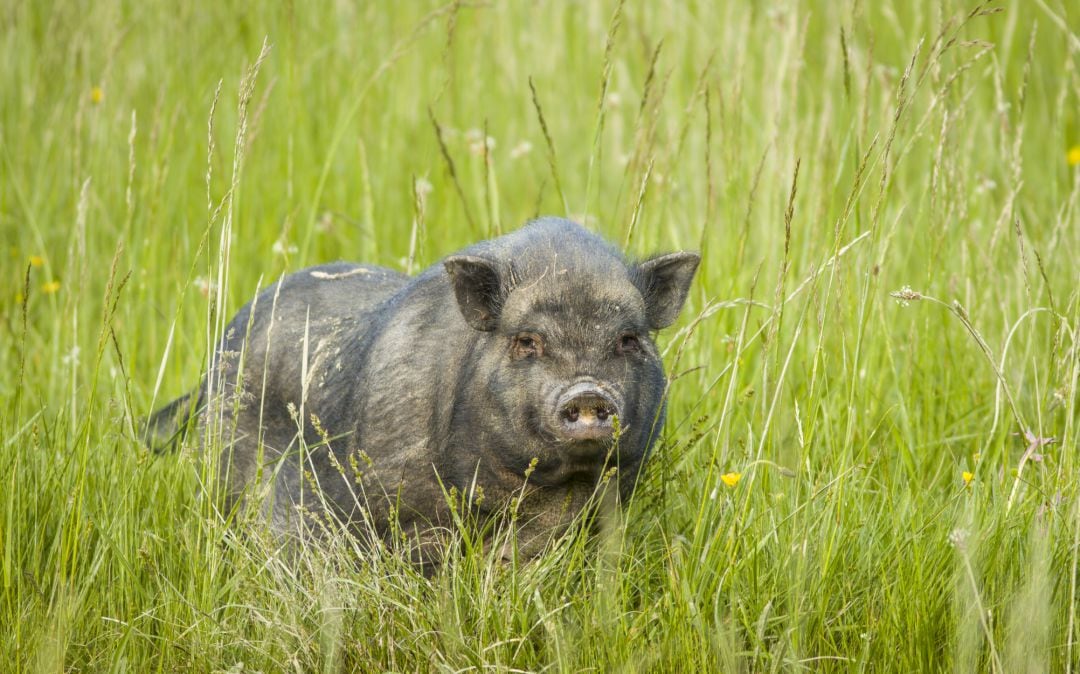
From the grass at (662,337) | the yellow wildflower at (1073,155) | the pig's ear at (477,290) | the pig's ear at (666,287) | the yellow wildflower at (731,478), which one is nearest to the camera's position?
the grass at (662,337)

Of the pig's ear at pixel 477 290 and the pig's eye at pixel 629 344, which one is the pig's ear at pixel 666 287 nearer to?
the pig's eye at pixel 629 344

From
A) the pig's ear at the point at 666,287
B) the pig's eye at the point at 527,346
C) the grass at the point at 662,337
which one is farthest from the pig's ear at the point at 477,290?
the grass at the point at 662,337

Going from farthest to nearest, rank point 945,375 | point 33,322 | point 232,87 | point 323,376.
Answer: point 232,87, point 33,322, point 945,375, point 323,376

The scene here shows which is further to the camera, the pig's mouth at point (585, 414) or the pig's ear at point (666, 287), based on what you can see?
the pig's ear at point (666, 287)

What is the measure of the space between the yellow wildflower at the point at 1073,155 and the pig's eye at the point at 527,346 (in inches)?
172

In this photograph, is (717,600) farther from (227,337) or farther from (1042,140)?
(1042,140)

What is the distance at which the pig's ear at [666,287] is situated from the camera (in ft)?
14.1

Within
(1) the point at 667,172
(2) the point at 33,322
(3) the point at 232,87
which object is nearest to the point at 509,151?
(3) the point at 232,87

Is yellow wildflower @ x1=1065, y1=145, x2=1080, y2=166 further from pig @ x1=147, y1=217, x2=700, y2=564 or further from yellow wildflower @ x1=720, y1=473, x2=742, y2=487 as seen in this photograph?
yellow wildflower @ x1=720, y1=473, x2=742, y2=487

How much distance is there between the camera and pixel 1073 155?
24.4 feet

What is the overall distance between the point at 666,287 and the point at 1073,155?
13.5 feet

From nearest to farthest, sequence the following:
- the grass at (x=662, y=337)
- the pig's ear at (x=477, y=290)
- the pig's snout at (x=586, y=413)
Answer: the grass at (x=662, y=337) < the pig's snout at (x=586, y=413) < the pig's ear at (x=477, y=290)

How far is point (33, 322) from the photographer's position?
22.7 feet

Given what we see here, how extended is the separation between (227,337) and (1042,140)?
18.4 feet
